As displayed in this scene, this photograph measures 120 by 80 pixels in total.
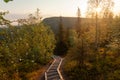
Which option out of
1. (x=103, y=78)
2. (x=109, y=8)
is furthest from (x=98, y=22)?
(x=103, y=78)

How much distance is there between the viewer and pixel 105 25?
3781 centimetres

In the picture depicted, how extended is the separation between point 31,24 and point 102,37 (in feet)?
61.9

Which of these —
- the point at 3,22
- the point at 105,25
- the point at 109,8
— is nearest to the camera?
the point at 3,22

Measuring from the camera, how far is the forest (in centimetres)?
1148

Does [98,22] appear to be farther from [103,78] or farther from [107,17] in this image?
[103,78]

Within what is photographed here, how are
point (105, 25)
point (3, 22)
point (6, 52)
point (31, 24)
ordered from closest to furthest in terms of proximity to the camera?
1. point (3, 22)
2. point (6, 52)
3. point (105, 25)
4. point (31, 24)

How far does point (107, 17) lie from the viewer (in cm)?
4125

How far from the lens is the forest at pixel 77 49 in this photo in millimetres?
11477

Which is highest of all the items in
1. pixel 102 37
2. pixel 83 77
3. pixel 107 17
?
pixel 107 17

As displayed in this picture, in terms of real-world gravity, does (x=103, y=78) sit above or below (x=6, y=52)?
below

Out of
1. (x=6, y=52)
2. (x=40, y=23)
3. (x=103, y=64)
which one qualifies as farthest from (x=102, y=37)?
(x=6, y=52)

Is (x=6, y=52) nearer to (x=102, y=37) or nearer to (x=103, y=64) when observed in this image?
(x=103, y=64)

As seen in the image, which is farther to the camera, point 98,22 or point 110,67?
point 98,22

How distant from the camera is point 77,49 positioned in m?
27.9
